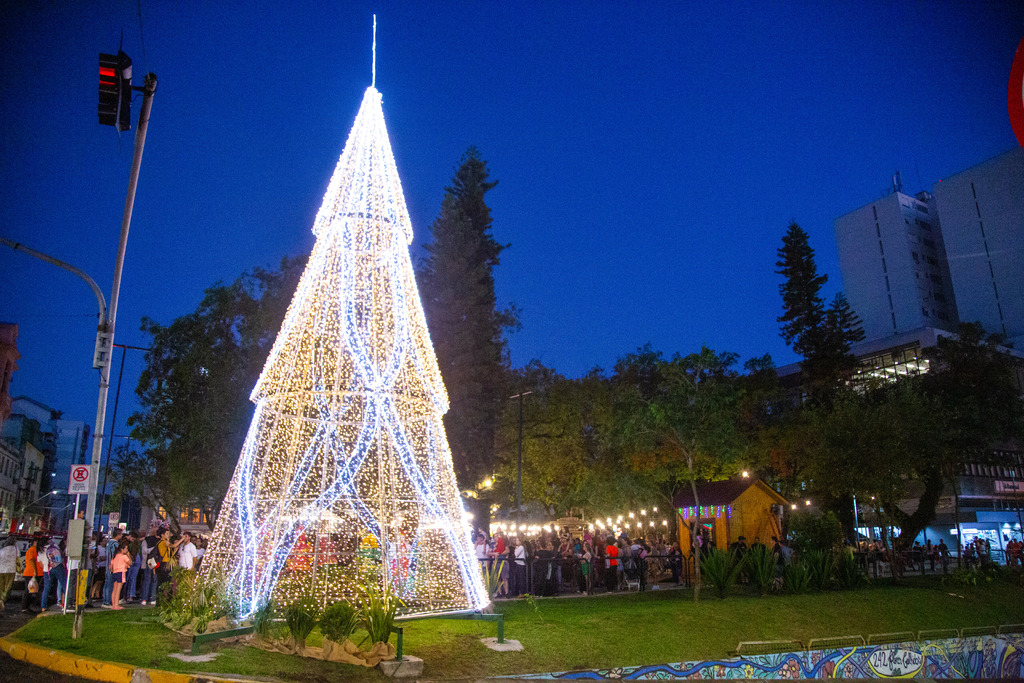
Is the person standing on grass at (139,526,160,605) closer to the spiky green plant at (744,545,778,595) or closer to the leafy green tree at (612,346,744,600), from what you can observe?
the leafy green tree at (612,346,744,600)

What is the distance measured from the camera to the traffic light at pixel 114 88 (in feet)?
24.9

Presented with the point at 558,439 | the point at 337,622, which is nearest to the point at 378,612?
the point at 337,622

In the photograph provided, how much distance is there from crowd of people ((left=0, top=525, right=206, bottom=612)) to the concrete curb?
437cm

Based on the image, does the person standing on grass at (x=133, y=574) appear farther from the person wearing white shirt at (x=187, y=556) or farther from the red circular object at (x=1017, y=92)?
the red circular object at (x=1017, y=92)

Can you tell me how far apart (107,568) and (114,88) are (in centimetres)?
1168

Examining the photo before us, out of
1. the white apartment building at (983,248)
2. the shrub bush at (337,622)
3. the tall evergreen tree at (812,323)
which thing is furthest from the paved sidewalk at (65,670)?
the white apartment building at (983,248)

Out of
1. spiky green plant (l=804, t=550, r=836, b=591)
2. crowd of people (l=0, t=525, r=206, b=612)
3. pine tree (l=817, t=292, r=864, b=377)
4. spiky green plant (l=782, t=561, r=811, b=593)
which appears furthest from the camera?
pine tree (l=817, t=292, r=864, b=377)

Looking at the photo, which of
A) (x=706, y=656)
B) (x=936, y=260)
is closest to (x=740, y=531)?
(x=706, y=656)

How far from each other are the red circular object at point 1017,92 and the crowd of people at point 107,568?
14.2 metres

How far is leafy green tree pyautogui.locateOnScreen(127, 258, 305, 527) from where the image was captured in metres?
28.8

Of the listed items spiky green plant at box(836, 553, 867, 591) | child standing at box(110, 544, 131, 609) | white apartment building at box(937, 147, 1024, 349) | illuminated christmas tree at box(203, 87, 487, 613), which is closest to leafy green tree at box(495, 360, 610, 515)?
spiky green plant at box(836, 553, 867, 591)

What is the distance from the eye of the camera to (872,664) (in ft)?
41.0

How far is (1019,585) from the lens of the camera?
20266 mm

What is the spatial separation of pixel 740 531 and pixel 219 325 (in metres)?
24.5
